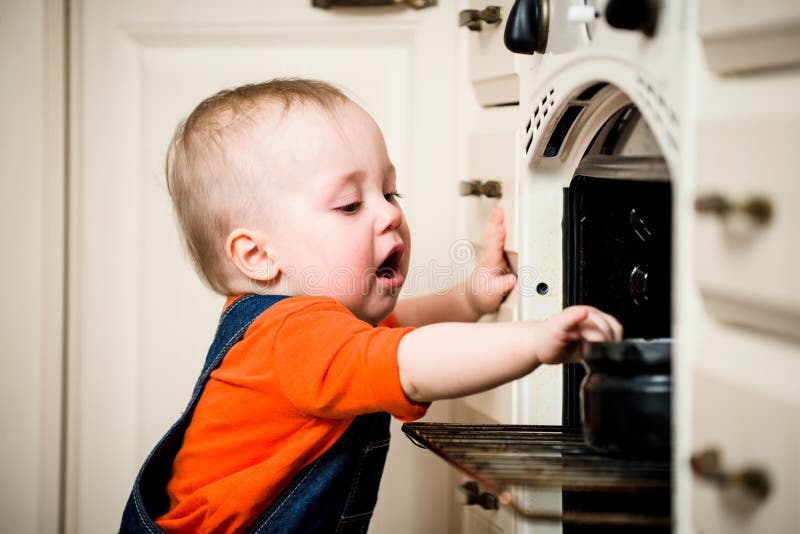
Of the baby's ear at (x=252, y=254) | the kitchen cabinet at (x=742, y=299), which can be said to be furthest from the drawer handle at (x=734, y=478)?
the baby's ear at (x=252, y=254)

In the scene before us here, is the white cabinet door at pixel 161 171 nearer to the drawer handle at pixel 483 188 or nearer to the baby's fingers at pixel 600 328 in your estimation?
the drawer handle at pixel 483 188

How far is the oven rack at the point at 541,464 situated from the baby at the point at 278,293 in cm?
16

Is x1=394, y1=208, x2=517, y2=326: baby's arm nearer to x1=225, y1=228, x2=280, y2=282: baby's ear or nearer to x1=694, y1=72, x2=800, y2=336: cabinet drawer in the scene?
x1=225, y1=228, x2=280, y2=282: baby's ear

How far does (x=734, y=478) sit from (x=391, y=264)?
2.10 feet

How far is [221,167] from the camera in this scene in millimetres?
1142

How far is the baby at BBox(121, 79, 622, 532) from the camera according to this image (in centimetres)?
106

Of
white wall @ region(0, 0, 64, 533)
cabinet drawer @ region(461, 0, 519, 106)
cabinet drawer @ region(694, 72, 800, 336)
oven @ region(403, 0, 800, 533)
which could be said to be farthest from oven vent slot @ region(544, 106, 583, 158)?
white wall @ region(0, 0, 64, 533)

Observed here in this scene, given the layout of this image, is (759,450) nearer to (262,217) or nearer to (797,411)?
(797,411)

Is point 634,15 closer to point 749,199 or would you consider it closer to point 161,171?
point 749,199

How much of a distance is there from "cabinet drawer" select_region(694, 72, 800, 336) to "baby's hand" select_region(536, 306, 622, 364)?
0.15m

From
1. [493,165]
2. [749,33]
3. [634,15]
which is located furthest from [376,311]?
[749,33]

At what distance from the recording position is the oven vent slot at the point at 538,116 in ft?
3.31

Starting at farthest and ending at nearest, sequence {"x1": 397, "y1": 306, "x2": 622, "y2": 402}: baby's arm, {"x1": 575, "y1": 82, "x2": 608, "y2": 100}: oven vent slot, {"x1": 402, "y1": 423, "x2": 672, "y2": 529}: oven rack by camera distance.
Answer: {"x1": 575, "y1": 82, "x2": 608, "y2": 100}: oven vent slot
{"x1": 397, "y1": 306, "x2": 622, "y2": 402}: baby's arm
{"x1": 402, "y1": 423, "x2": 672, "y2": 529}: oven rack

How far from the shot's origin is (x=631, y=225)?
1077mm
